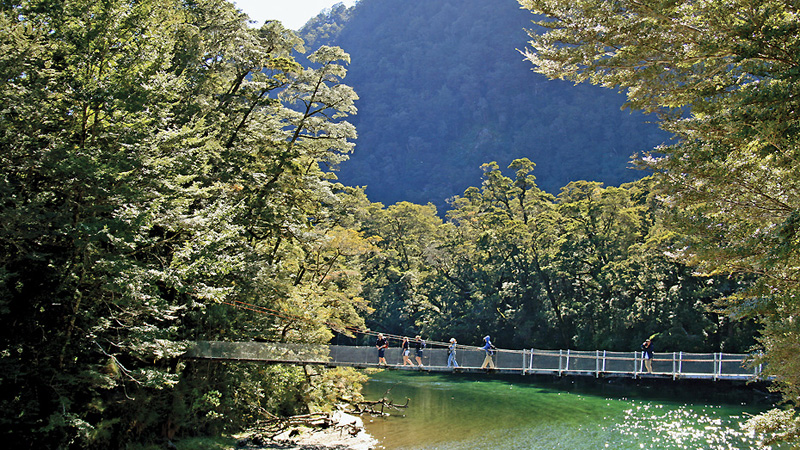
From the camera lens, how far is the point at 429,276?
44.0m

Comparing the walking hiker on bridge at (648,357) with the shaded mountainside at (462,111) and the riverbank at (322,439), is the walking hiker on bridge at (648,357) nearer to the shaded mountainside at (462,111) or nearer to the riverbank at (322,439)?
the riverbank at (322,439)

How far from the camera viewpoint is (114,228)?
9.27m

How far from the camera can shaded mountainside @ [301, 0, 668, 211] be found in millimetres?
114125

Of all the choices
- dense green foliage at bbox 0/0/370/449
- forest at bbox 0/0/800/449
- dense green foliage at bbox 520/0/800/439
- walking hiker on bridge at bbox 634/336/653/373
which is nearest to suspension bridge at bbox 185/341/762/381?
walking hiker on bridge at bbox 634/336/653/373

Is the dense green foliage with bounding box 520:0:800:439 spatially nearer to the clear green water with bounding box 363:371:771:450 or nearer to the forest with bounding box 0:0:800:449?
the forest with bounding box 0:0:800:449

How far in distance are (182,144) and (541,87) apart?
420 ft

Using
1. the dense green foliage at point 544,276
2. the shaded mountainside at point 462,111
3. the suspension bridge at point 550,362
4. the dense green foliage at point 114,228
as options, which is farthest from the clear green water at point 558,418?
the shaded mountainside at point 462,111

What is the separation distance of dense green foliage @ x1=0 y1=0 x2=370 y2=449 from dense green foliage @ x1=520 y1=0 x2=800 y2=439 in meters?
7.37

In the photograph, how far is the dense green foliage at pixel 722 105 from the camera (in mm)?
6367

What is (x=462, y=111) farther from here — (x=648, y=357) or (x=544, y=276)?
(x=648, y=357)

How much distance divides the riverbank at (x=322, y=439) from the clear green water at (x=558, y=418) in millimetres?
673

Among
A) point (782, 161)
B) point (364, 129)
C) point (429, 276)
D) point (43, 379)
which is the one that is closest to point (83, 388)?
point (43, 379)

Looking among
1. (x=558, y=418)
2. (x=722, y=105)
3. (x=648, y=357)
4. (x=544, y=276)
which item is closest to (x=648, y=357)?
(x=648, y=357)

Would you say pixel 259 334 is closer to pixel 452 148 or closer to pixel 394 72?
pixel 452 148
